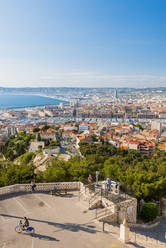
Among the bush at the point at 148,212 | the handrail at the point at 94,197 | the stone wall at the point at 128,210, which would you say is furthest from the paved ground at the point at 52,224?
the bush at the point at 148,212

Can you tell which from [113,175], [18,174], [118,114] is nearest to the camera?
[18,174]

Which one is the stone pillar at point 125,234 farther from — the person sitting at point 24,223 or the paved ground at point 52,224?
the person sitting at point 24,223

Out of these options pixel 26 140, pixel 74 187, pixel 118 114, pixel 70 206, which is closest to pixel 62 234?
pixel 70 206

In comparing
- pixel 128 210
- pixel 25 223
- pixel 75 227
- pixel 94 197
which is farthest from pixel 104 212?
pixel 25 223

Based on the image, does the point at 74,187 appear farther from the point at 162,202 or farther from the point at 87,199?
the point at 162,202

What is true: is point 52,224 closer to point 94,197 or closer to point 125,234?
point 94,197

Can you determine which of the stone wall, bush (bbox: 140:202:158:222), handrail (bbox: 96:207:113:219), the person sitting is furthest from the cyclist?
bush (bbox: 140:202:158:222)

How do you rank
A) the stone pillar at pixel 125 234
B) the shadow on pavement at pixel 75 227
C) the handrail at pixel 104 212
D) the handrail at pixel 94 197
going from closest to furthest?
1. the stone pillar at pixel 125 234
2. the shadow on pavement at pixel 75 227
3. the handrail at pixel 104 212
4. the handrail at pixel 94 197

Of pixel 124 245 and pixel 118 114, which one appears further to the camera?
pixel 118 114
